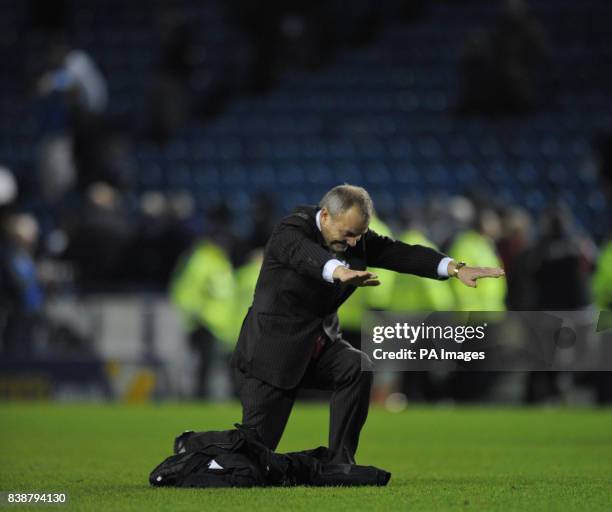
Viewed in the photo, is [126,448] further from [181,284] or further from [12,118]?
[12,118]

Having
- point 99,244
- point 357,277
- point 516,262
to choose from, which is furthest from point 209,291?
point 357,277

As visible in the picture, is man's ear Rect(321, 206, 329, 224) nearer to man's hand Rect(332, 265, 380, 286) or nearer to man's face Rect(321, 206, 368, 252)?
man's face Rect(321, 206, 368, 252)

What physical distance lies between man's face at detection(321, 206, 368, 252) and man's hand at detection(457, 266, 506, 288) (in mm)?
594

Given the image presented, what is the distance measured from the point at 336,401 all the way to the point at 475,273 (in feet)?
3.48

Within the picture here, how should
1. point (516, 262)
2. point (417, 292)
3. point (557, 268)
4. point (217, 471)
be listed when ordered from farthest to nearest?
1. point (516, 262)
2. point (557, 268)
3. point (417, 292)
4. point (217, 471)

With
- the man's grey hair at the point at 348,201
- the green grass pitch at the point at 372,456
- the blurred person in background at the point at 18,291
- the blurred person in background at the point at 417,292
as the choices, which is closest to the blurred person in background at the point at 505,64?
the blurred person in background at the point at 417,292

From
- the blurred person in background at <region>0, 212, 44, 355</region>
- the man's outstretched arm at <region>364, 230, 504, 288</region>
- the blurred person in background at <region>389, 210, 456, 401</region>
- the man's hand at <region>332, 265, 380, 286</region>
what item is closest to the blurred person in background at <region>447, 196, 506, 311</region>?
the blurred person in background at <region>389, 210, 456, 401</region>

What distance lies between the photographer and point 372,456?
1103 cm

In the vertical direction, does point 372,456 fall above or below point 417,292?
→ below

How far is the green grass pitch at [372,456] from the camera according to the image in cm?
735

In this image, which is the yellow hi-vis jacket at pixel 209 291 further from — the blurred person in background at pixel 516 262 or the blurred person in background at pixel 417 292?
the blurred person in background at pixel 516 262

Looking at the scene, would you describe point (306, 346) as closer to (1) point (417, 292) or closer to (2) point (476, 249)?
(2) point (476, 249)

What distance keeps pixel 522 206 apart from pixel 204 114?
759cm

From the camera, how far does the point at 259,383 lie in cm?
817
